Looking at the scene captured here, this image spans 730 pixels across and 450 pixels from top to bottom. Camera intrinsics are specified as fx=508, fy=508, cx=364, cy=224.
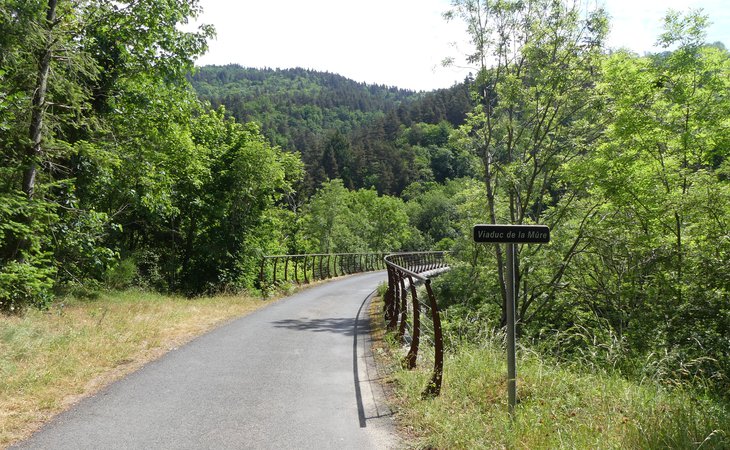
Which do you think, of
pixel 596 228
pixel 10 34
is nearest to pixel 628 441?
pixel 596 228

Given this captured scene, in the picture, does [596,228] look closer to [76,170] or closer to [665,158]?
[665,158]

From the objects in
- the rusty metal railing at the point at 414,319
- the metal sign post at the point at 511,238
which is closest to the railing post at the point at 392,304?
the rusty metal railing at the point at 414,319

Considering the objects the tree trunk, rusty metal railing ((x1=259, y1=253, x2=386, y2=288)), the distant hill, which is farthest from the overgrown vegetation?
the distant hill

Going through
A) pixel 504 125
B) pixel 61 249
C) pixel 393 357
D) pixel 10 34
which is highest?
pixel 10 34

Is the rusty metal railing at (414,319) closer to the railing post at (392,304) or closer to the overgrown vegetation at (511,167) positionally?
the railing post at (392,304)

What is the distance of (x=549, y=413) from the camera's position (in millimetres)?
4398

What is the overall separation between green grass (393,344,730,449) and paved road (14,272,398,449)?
434mm

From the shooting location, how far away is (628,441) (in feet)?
12.2

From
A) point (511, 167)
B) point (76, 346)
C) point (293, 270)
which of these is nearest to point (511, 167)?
point (511, 167)

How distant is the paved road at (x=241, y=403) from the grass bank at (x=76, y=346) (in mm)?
268

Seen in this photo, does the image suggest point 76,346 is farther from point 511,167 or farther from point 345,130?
point 345,130

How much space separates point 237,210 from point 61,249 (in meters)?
5.76

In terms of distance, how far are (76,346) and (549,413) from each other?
621 cm

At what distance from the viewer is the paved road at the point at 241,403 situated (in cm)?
433
